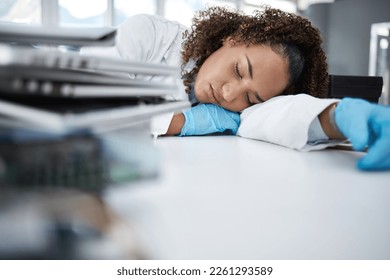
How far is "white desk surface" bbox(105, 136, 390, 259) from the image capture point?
7.7 inches

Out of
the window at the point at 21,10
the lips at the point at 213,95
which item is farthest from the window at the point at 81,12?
the lips at the point at 213,95

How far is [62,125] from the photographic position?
17cm

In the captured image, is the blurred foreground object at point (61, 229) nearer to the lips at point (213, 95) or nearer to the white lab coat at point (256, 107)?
the white lab coat at point (256, 107)

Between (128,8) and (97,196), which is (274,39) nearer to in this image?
(97,196)

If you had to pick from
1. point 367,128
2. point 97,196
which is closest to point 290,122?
point 367,128

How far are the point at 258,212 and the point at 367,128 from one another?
233 mm

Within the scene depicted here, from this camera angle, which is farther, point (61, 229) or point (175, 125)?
point (175, 125)

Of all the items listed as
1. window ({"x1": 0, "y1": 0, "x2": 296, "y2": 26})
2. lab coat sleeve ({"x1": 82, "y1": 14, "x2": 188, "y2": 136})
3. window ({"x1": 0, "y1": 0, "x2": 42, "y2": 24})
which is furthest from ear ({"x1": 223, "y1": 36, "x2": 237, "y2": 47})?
window ({"x1": 0, "y1": 0, "x2": 42, "y2": 24})

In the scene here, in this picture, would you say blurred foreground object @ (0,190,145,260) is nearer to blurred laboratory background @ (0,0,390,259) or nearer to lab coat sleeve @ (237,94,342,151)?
blurred laboratory background @ (0,0,390,259)

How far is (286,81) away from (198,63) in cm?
22

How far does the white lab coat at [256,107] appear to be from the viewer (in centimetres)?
48

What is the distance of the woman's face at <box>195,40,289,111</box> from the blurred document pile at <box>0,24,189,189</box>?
0.51 meters

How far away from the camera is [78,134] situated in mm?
209
